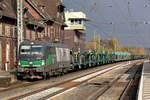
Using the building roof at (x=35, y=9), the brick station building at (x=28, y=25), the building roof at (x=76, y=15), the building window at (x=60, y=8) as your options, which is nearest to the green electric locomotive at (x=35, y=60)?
the brick station building at (x=28, y=25)

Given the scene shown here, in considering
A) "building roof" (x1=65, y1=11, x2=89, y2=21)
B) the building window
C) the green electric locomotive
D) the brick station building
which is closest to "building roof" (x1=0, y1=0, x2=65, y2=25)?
the brick station building

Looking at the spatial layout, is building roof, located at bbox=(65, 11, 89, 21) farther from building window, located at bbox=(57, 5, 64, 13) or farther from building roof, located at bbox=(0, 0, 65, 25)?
building roof, located at bbox=(0, 0, 65, 25)

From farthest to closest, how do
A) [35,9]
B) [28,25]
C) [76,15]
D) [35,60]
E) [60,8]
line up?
[76,15] < [60,8] < [35,9] < [28,25] < [35,60]

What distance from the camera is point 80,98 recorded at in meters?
12.0

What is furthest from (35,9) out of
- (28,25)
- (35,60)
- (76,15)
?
(76,15)

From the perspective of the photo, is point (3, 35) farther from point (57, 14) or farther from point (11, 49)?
point (57, 14)

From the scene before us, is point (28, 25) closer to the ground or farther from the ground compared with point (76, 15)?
closer to the ground

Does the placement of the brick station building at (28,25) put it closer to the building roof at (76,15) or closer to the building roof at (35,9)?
the building roof at (35,9)

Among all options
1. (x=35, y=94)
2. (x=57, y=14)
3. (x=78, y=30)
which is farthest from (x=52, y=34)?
(x=35, y=94)

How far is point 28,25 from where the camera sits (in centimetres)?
3562

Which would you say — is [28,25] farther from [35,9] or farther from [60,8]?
[60,8]

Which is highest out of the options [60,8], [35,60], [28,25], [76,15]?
[76,15]

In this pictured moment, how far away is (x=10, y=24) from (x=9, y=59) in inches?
164

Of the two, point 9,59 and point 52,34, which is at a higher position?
point 52,34
